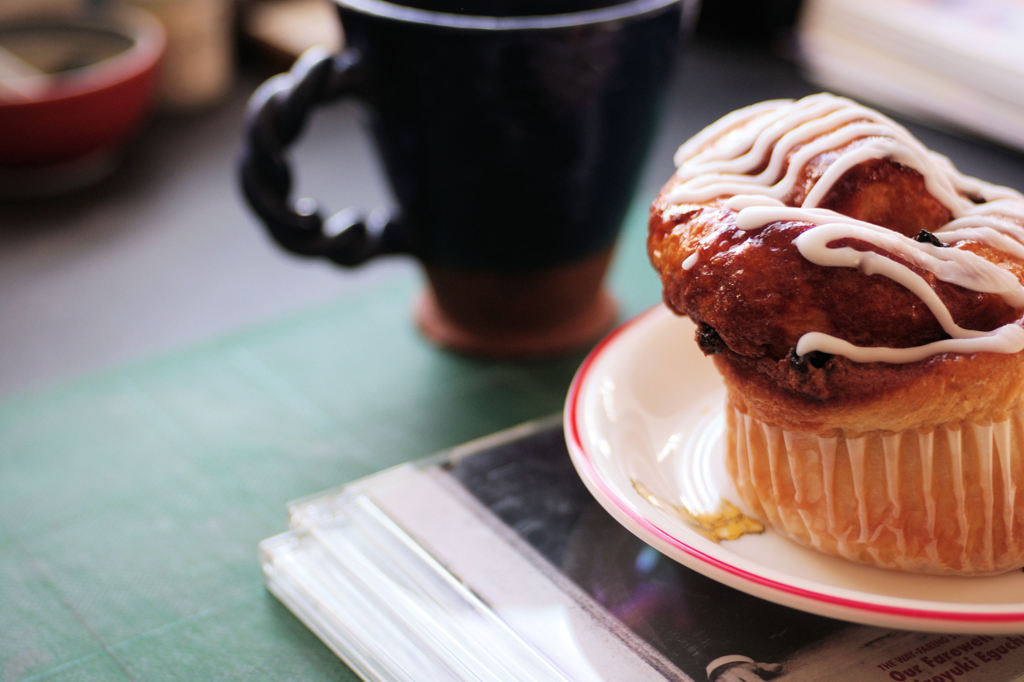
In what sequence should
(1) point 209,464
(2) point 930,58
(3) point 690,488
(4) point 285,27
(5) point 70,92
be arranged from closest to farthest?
(3) point 690,488 < (1) point 209,464 < (5) point 70,92 < (2) point 930,58 < (4) point 285,27

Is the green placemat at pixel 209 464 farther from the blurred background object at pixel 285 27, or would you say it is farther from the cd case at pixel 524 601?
the blurred background object at pixel 285 27

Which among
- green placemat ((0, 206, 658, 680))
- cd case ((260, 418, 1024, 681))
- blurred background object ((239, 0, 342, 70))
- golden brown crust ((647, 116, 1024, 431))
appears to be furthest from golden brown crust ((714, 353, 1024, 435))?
blurred background object ((239, 0, 342, 70))

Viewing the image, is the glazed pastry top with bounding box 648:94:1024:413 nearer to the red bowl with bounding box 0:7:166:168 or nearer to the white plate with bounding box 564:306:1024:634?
the white plate with bounding box 564:306:1024:634

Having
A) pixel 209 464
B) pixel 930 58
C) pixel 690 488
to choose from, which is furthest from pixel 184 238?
pixel 930 58

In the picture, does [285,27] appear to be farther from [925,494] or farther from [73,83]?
[925,494]

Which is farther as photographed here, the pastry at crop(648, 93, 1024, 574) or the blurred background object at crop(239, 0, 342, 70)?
the blurred background object at crop(239, 0, 342, 70)

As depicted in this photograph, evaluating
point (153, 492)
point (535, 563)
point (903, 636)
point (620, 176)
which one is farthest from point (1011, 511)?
point (153, 492)

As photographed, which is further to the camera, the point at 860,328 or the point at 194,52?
the point at 194,52
